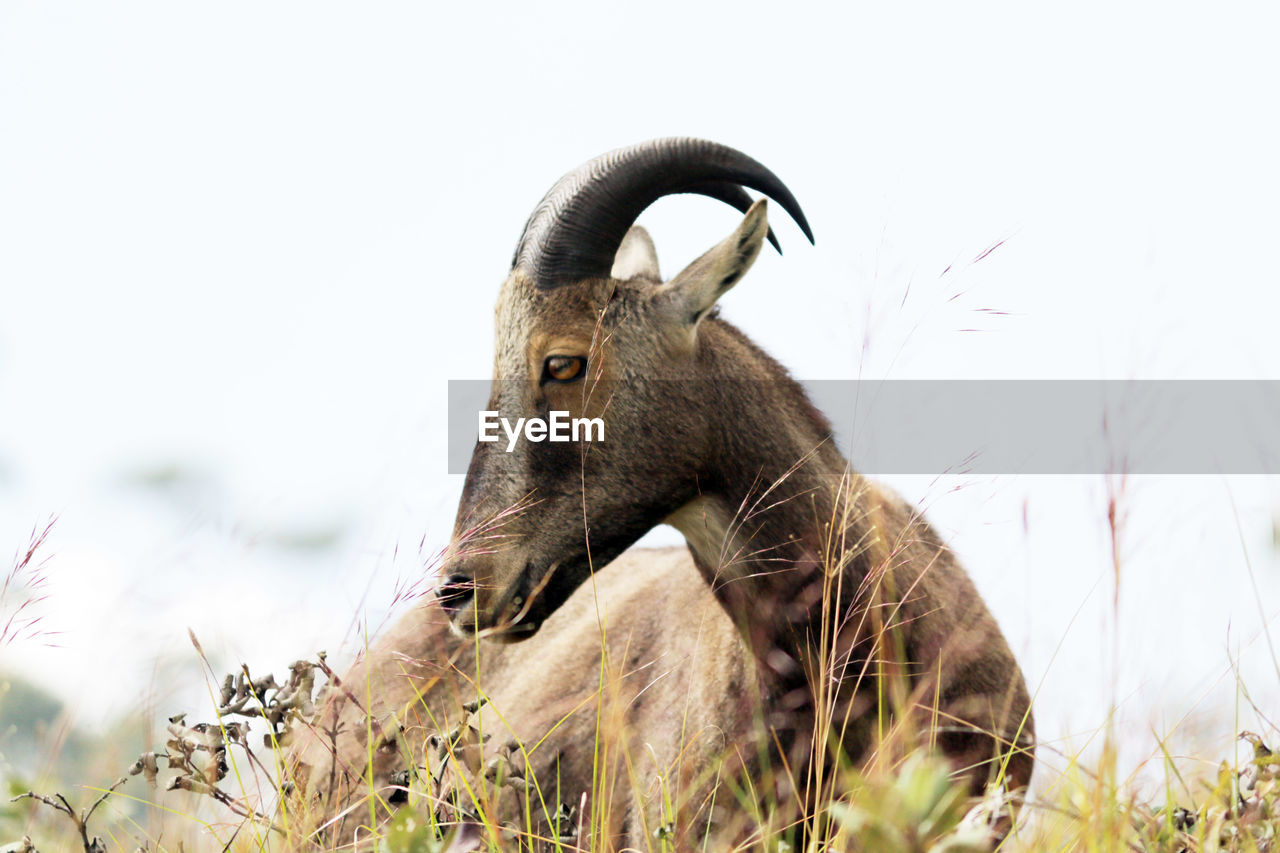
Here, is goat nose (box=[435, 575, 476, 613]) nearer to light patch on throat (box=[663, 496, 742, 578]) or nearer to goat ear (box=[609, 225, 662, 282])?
light patch on throat (box=[663, 496, 742, 578])

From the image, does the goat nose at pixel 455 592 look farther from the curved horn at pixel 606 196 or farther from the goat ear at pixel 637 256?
the goat ear at pixel 637 256

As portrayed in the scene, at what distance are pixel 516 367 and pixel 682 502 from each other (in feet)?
2.54

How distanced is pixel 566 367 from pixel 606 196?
0.71 m

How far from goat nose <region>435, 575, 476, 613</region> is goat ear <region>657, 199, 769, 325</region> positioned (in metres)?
1.24

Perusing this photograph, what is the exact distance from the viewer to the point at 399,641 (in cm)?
582

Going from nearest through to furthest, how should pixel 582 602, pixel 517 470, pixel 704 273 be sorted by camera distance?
1. pixel 517 470
2. pixel 704 273
3. pixel 582 602

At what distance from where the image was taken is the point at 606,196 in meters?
4.20

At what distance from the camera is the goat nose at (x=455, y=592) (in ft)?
11.9

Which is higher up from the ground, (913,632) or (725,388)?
(725,388)

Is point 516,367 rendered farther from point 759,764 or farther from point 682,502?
point 759,764

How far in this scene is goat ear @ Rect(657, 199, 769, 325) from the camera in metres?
4.08

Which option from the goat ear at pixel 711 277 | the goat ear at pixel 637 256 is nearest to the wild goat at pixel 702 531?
the goat ear at pixel 711 277

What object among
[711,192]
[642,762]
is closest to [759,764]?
[642,762]

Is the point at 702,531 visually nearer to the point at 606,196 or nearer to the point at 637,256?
the point at 606,196
